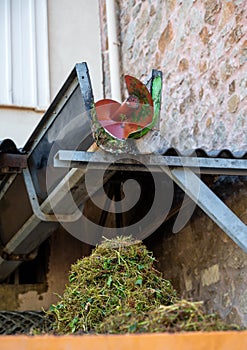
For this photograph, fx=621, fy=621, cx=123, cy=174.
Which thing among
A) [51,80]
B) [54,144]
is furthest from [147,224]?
[51,80]

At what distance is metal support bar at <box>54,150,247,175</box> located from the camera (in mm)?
3334

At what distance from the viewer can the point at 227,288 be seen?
13.4 feet

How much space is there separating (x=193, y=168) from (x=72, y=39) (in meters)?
3.06

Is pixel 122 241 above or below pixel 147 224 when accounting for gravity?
below

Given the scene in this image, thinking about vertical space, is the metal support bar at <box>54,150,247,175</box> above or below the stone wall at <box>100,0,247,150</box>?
below

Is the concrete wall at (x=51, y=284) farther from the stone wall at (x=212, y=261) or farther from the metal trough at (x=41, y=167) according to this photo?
the stone wall at (x=212, y=261)

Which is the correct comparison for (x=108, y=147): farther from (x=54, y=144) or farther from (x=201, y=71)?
(x=201, y=71)

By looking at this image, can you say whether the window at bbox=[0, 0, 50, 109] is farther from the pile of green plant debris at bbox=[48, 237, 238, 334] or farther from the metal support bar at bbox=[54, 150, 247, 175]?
the pile of green plant debris at bbox=[48, 237, 238, 334]

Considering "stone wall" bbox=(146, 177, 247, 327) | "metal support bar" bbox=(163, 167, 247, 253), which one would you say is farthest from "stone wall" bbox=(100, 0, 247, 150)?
"metal support bar" bbox=(163, 167, 247, 253)

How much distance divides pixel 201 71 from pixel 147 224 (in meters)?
1.29

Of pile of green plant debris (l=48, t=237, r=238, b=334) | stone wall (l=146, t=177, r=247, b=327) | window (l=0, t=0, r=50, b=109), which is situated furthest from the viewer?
window (l=0, t=0, r=50, b=109)

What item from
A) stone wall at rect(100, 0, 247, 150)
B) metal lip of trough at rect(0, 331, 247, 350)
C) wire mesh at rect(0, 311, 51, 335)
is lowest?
metal lip of trough at rect(0, 331, 247, 350)

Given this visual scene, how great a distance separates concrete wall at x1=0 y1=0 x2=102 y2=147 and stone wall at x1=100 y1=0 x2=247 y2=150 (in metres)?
0.41

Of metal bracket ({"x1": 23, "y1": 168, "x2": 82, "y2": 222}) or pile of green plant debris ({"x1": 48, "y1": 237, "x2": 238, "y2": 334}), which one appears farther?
metal bracket ({"x1": 23, "y1": 168, "x2": 82, "y2": 222})
